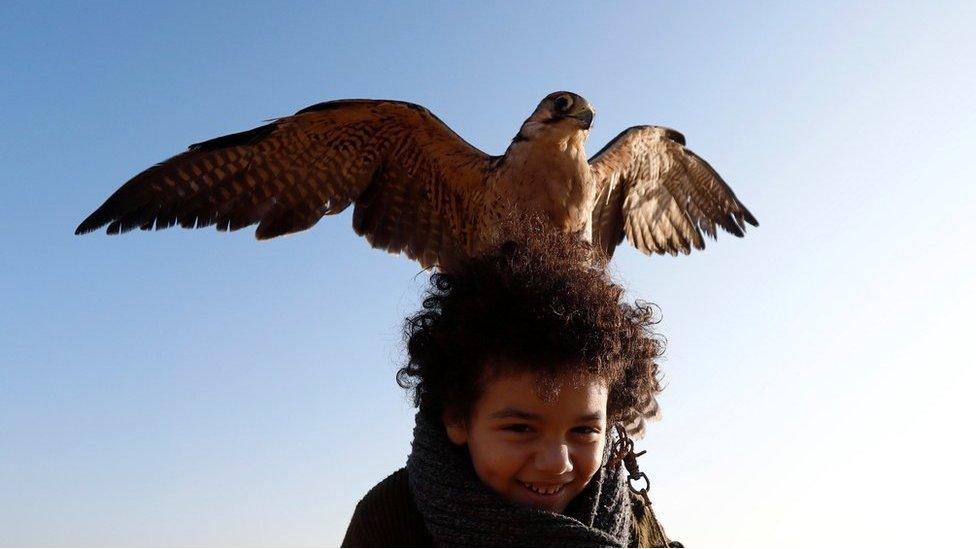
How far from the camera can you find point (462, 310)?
2143mm

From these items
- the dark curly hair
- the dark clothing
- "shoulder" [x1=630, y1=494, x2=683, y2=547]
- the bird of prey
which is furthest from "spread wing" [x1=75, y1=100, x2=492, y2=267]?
the dark clothing

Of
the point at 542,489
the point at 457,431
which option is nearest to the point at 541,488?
the point at 542,489

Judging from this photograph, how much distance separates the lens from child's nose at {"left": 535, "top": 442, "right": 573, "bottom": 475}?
6.17 ft

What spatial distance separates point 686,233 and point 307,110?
322cm

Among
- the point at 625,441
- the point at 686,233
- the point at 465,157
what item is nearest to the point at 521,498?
the point at 625,441

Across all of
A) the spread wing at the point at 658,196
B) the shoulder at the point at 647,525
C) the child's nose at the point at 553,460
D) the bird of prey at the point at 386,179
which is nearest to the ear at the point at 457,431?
the child's nose at the point at 553,460

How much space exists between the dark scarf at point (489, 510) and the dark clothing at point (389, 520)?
66 millimetres

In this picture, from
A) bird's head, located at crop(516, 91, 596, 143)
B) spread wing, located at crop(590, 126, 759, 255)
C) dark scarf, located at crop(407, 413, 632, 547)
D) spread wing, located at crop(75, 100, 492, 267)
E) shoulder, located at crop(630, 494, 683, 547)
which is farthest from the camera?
spread wing, located at crop(590, 126, 759, 255)

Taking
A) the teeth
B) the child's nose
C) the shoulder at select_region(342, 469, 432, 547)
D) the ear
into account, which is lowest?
the shoulder at select_region(342, 469, 432, 547)

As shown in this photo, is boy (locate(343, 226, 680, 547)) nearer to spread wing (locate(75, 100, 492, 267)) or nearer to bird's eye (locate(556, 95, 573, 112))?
bird's eye (locate(556, 95, 573, 112))

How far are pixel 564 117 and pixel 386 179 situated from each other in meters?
1.48

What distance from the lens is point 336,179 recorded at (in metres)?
5.53

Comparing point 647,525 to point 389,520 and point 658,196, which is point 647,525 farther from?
point 658,196

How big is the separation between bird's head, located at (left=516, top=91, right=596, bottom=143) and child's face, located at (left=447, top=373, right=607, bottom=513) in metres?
3.00
